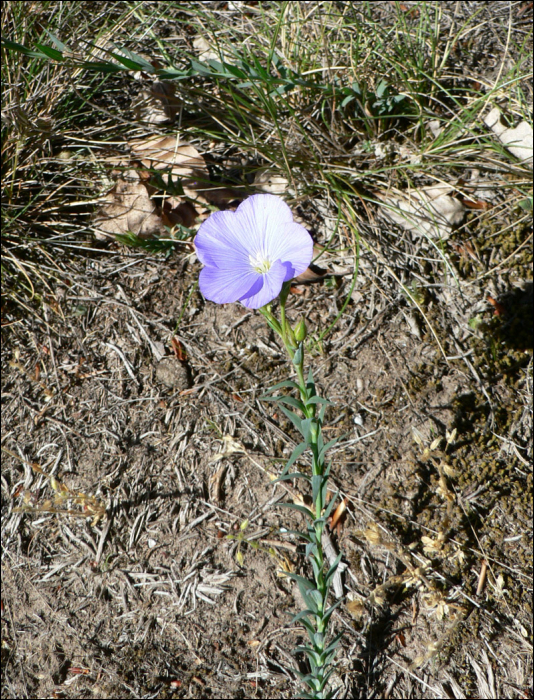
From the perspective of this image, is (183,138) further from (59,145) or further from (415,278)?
(415,278)

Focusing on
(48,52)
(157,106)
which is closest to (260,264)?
A: (48,52)

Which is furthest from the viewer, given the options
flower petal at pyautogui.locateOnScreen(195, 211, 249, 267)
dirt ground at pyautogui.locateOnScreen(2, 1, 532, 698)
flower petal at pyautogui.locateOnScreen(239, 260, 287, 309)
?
dirt ground at pyautogui.locateOnScreen(2, 1, 532, 698)

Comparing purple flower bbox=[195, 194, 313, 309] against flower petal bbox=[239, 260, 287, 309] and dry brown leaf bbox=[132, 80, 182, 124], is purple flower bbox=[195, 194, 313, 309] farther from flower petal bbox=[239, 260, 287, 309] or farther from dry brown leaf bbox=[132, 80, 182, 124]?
dry brown leaf bbox=[132, 80, 182, 124]

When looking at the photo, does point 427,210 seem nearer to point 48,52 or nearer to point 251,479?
point 251,479

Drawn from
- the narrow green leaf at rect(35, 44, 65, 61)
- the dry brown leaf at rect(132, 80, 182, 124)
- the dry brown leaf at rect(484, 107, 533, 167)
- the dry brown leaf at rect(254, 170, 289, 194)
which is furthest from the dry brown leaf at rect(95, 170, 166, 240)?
the dry brown leaf at rect(484, 107, 533, 167)

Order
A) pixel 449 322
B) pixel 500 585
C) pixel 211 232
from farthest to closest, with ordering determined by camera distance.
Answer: pixel 449 322 → pixel 500 585 → pixel 211 232

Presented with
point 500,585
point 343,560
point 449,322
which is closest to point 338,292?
point 449,322

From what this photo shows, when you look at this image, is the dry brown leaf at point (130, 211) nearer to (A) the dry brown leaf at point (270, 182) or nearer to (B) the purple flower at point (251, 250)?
(A) the dry brown leaf at point (270, 182)
